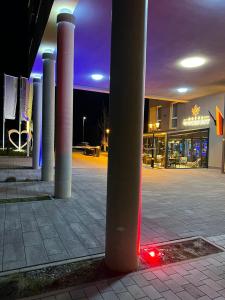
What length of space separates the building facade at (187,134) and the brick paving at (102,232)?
10057mm

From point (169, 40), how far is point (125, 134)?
6.94 metres

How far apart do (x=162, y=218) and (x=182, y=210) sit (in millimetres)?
970

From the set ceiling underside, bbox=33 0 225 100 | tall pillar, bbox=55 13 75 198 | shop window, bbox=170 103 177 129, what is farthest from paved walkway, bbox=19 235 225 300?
shop window, bbox=170 103 177 129

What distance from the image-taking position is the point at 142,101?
351 centimetres

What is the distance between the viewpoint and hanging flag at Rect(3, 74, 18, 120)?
18.1 m

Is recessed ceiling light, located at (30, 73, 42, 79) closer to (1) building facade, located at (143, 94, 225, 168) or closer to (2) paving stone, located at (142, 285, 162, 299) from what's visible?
(1) building facade, located at (143, 94, 225, 168)

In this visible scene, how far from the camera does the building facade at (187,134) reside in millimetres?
18531

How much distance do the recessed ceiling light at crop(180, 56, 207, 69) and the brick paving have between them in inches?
207

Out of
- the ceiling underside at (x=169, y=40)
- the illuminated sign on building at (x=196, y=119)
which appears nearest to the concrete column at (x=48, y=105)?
the ceiling underside at (x=169, y=40)

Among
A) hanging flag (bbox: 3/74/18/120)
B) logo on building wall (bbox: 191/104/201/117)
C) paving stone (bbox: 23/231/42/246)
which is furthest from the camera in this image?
logo on building wall (bbox: 191/104/201/117)

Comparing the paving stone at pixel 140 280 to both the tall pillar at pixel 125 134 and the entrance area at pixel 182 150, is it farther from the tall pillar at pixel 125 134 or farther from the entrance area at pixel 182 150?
the entrance area at pixel 182 150

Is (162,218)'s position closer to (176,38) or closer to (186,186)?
(186,186)

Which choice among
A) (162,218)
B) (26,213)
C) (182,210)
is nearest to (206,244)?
(162,218)

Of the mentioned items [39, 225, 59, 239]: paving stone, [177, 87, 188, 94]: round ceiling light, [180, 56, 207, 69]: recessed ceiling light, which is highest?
[177, 87, 188, 94]: round ceiling light
